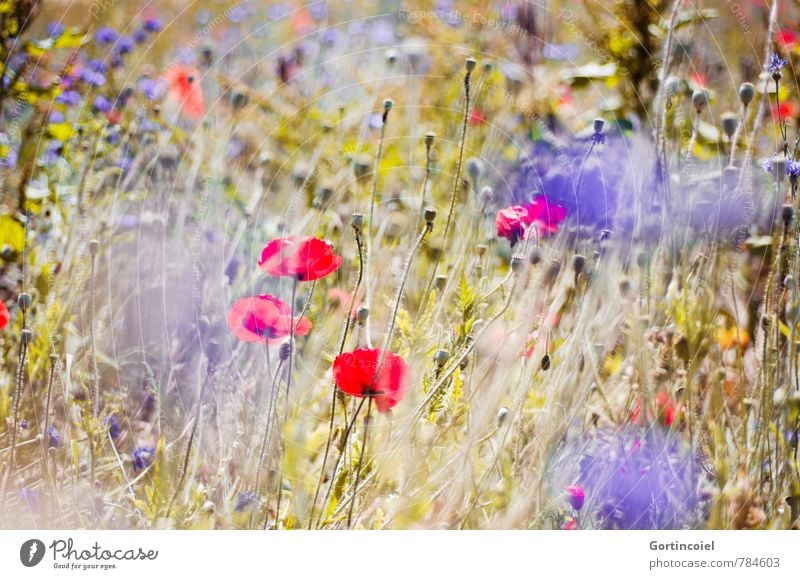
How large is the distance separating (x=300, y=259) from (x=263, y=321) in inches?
2.4

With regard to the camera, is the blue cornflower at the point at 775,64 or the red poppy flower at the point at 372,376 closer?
the red poppy flower at the point at 372,376

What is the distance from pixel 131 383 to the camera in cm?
74

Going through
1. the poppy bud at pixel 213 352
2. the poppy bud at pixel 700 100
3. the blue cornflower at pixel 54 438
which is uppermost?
the poppy bud at pixel 700 100

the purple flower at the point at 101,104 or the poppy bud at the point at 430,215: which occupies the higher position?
the purple flower at the point at 101,104

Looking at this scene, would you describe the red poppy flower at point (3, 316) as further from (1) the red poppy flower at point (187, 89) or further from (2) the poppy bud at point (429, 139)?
(2) the poppy bud at point (429, 139)

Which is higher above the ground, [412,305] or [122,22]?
[122,22]

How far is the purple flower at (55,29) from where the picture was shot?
74 centimetres

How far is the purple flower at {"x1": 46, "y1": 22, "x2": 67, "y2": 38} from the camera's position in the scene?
74cm

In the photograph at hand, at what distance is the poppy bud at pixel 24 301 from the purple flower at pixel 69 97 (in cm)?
17

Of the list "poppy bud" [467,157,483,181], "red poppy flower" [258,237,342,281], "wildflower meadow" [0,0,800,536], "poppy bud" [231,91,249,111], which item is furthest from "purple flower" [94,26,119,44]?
"poppy bud" [467,157,483,181]

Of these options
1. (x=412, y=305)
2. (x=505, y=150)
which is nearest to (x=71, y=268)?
(x=412, y=305)

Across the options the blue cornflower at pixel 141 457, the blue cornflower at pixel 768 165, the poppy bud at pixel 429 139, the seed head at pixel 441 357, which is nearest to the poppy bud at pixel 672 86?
the blue cornflower at pixel 768 165
